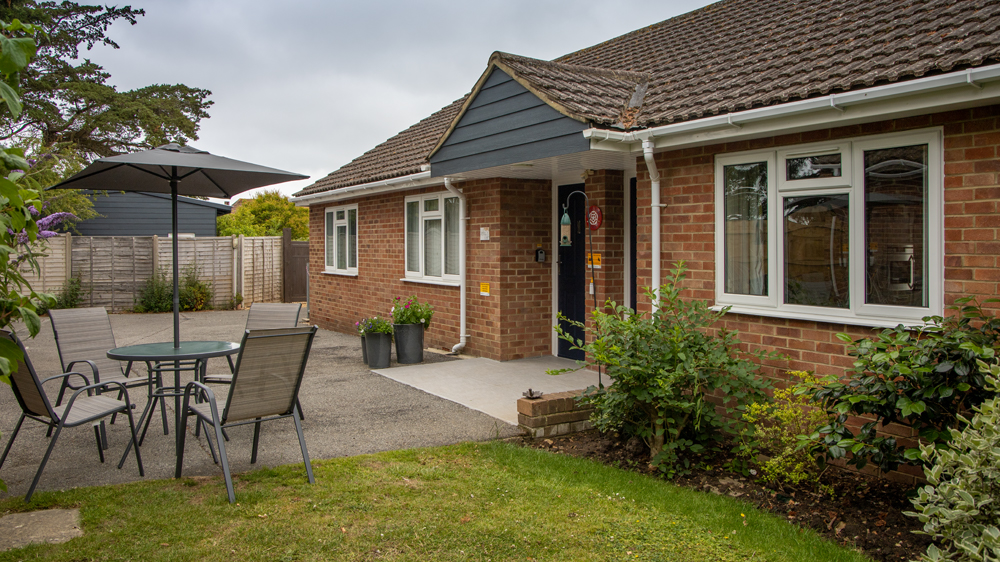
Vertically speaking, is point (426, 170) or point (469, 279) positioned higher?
point (426, 170)

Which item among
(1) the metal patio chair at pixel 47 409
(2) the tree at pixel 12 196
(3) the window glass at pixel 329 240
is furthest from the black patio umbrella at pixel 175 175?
(3) the window glass at pixel 329 240

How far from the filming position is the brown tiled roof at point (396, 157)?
11.2m

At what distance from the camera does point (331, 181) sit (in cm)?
1378

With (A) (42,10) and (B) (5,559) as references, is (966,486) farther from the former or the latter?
(A) (42,10)

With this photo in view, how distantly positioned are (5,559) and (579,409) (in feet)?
13.3

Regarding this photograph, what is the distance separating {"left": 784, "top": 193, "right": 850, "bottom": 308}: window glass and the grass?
1.82m

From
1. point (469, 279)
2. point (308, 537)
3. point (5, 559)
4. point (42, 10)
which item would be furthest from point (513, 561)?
point (42, 10)

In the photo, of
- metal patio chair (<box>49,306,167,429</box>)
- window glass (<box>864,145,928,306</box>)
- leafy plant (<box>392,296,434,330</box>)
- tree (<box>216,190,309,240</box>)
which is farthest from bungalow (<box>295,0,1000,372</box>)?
tree (<box>216,190,309,240</box>)

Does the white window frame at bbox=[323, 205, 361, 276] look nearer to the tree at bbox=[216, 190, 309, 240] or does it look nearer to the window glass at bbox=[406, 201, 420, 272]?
the window glass at bbox=[406, 201, 420, 272]

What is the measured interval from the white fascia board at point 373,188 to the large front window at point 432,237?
0.34 metres

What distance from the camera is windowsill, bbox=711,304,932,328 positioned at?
15.0ft

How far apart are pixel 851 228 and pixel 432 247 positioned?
695 cm

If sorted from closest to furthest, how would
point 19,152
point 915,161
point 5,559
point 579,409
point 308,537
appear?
point 19,152, point 5,559, point 308,537, point 915,161, point 579,409

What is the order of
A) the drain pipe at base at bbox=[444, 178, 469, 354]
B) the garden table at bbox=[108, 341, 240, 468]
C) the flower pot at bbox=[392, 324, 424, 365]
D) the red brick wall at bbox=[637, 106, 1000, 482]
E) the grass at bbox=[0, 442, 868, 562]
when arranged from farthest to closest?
1. the drain pipe at base at bbox=[444, 178, 469, 354]
2. the flower pot at bbox=[392, 324, 424, 365]
3. the garden table at bbox=[108, 341, 240, 468]
4. the red brick wall at bbox=[637, 106, 1000, 482]
5. the grass at bbox=[0, 442, 868, 562]
